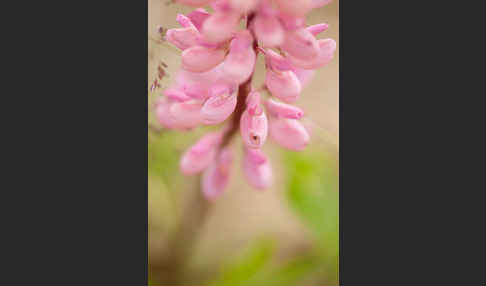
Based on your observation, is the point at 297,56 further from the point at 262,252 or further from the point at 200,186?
the point at 262,252

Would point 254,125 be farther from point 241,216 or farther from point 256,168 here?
point 241,216

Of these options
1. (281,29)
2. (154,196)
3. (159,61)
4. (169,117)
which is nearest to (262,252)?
(154,196)

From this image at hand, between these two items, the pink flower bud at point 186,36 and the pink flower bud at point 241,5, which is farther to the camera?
the pink flower bud at point 186,36

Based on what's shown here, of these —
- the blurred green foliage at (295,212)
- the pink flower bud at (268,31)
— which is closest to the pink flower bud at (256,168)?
the blurred green foliage at (295,212)

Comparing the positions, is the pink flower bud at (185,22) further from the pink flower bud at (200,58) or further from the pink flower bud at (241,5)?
the pink flower bud at (241,5)

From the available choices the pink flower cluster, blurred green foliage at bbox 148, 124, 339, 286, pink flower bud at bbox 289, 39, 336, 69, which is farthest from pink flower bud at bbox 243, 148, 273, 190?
pink flower bud at bbox 289, 39, 336, 69

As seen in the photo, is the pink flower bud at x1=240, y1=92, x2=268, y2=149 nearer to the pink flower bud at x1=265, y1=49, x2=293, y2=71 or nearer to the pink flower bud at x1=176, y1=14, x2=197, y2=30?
the pink flower bud at x1=265, y1=49, x2=293, y2=71
